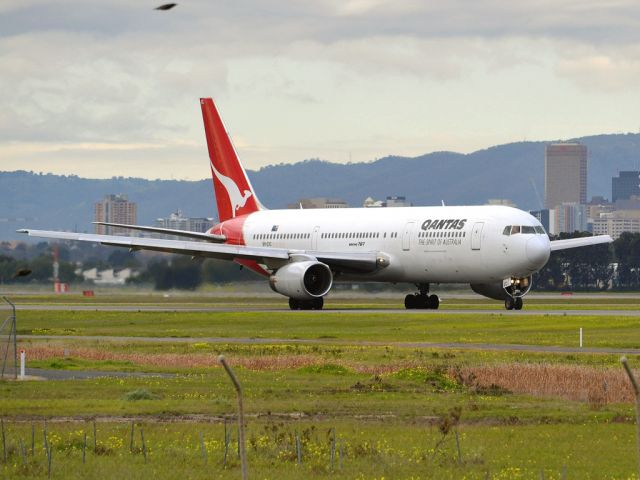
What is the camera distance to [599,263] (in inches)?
6590

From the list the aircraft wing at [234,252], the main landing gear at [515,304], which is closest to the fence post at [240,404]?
the aircraft wing at [234,252]

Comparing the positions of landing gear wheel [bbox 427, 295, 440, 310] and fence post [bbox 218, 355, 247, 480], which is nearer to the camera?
fence post [bbox 218, 355, 247, 480]

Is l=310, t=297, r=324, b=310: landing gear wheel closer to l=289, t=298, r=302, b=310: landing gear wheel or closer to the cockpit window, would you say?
l=289, t=298, r=302, b=310: landing gear wheel

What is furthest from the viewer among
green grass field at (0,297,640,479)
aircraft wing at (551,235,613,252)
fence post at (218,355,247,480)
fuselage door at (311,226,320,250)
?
fuselage door at (311,226,320,250)

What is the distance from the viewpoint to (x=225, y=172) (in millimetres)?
95125

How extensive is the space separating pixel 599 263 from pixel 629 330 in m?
109

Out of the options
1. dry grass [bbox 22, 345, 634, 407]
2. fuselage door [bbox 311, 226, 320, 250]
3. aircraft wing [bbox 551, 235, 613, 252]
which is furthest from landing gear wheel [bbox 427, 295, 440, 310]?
dry grass [bbox 22, 345, 634, 407]

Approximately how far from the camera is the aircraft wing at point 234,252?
78.1 m

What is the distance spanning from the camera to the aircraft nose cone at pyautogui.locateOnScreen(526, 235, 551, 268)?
7312cm

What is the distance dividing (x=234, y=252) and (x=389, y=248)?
8.56 m

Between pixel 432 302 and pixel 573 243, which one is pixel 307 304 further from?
pixel 573 243

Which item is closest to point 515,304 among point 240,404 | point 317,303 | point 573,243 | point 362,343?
point 573,243

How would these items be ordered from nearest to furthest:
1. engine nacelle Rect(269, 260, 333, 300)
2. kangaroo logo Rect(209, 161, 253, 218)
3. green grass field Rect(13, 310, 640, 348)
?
green grass field Rect(13, 310, 640, 348) < engine nacelle Rect(269, 260, 333, 300) < kangaroo logo Rect(209, 161, 253, 218)

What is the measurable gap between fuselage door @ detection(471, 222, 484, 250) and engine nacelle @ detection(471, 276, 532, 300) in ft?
9.39
